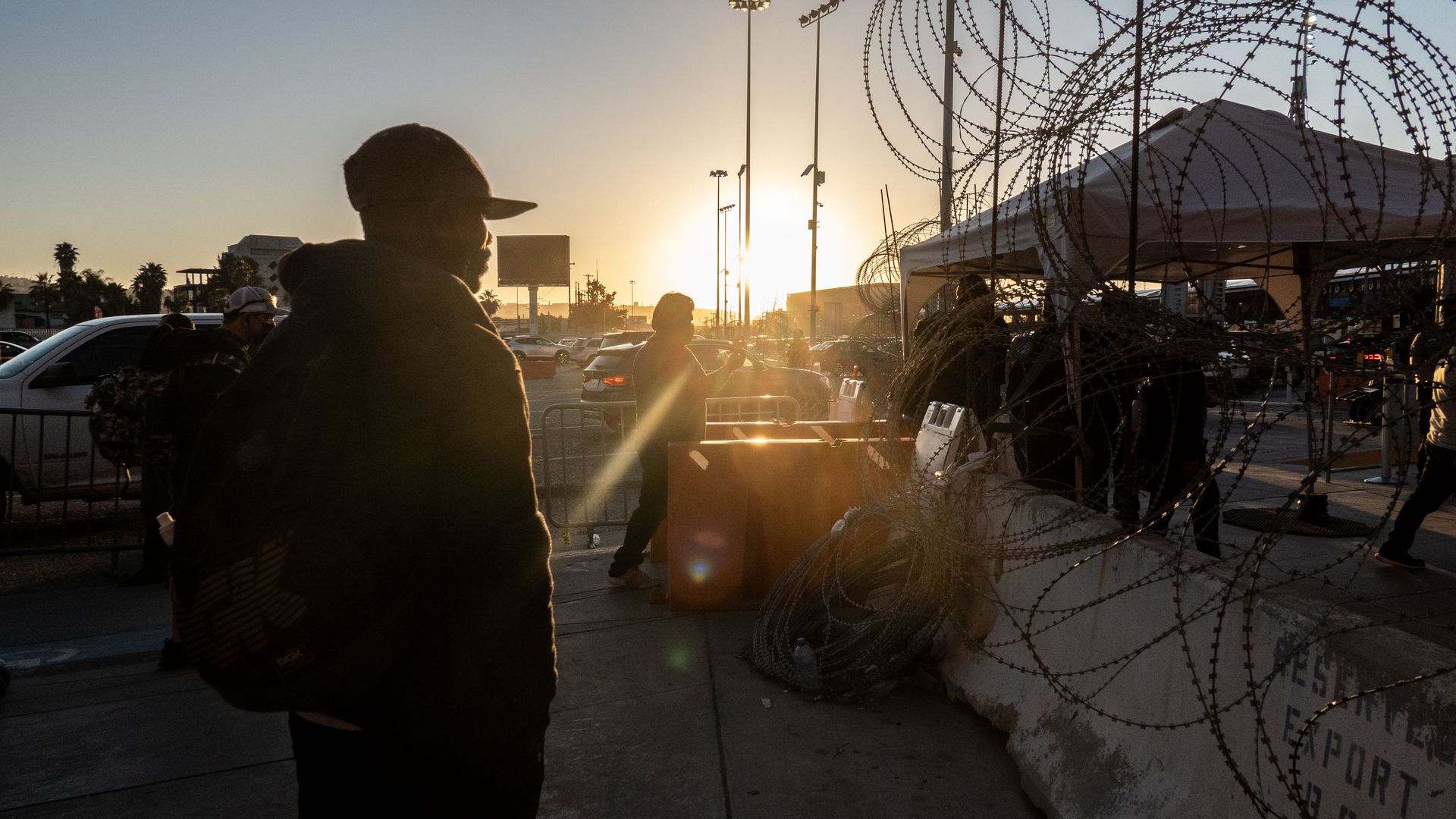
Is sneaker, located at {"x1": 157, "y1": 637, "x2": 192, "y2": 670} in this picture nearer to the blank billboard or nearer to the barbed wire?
the barbed wire

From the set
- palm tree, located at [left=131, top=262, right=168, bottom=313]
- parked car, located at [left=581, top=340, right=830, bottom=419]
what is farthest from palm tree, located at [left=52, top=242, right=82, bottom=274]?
parked car, located at [left=581, top=340, right=830, bottom=419]

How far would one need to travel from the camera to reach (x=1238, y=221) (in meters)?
5.89

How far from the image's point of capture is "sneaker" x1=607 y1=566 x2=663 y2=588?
559 cm

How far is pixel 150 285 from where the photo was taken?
7919cm

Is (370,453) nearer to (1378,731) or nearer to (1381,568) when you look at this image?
(1378,731)

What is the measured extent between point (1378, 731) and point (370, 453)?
7.07ft

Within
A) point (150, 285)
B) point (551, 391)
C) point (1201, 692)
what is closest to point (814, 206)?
point (551, 391)

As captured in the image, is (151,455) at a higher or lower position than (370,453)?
lower

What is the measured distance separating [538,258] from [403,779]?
5967 cm

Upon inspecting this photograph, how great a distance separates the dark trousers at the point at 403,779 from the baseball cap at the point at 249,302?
13.1 feet

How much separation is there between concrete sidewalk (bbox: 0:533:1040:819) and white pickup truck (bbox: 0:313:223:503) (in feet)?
8.81

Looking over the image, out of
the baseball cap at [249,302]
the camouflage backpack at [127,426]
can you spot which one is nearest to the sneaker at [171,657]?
the camouflage backpack at [127,426]

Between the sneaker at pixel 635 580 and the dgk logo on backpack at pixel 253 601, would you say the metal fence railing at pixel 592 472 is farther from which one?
the dgk logo on backpack at pixel 253 601

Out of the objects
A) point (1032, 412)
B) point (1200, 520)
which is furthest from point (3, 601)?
point (1200, 520)
